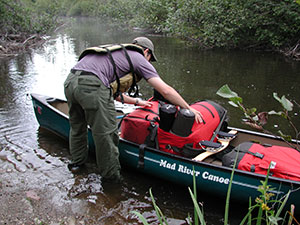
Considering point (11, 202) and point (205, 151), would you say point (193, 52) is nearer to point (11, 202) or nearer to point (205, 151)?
point (205, 151)

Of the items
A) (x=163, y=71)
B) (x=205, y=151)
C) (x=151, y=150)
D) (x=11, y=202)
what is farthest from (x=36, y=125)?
(x=163, y=71)

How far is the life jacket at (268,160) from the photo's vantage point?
3119 millimetres

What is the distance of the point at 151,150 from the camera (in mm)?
3721

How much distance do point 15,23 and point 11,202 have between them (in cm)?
1148

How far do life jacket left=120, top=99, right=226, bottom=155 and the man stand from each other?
7.5 inches

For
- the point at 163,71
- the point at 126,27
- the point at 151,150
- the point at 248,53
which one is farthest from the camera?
the point at 126,27

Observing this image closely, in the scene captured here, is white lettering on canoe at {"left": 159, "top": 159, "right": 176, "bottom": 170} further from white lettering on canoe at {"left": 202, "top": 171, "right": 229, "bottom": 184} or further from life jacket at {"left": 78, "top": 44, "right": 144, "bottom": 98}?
life jacket at {"left": 78, "top": 44, "right": 144, "bottom": 98}

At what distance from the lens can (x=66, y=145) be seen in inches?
200

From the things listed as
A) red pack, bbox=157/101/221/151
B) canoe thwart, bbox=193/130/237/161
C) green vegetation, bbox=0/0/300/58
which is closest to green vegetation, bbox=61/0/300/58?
green vegetation, bbox=0/0/300/58

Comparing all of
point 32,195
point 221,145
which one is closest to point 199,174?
point 221,145

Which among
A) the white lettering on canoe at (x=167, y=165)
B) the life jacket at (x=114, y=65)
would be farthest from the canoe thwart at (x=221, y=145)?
the life jacket at (x=114, y=65)

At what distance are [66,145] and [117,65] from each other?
214 cm

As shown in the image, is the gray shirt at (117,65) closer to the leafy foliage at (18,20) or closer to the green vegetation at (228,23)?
the green vegetation at (228,23)

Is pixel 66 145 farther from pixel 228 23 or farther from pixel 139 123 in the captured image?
pixel 228 23
